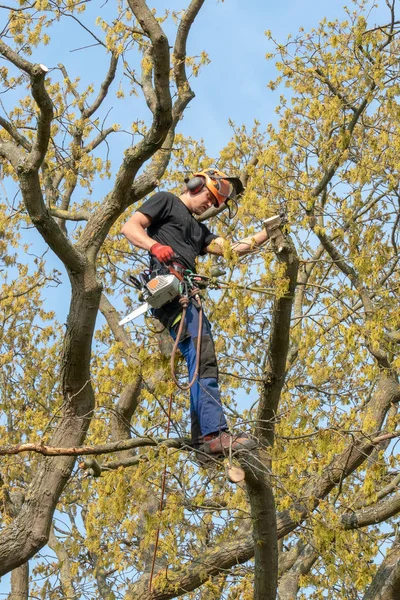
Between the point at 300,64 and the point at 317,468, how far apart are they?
511 centimetres

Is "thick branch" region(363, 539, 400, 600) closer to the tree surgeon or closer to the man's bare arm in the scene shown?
the tree surgeon

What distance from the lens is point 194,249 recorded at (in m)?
5.63

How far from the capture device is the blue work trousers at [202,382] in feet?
15.8

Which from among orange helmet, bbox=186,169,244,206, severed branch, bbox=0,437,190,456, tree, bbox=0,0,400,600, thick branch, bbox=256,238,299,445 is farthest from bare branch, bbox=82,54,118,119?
severed branch, bbox=0,437,190,456

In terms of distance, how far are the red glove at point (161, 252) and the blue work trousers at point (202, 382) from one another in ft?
1.02

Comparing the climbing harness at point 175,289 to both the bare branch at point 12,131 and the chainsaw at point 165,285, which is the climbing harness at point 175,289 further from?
the bare branch at point 12,131

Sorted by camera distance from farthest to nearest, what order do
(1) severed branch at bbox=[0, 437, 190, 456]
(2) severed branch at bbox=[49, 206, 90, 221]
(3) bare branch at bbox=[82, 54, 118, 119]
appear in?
(3) bare branch at bbox=[82, 54, 118, 119] → (2) severed branch at bbox=[49, 206, 90, 221] → (1) severed branch at bbox=[0, 437, 190, 456]

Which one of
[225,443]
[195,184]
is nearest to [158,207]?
[195,184]

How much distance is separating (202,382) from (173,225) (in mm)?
1099

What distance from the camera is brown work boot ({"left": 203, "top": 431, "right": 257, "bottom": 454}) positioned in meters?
4.57

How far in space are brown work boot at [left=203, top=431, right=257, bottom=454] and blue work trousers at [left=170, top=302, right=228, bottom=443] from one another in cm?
4

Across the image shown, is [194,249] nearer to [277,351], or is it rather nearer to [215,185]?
[215,185]

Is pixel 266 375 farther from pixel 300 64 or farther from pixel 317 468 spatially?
pixel 300 64

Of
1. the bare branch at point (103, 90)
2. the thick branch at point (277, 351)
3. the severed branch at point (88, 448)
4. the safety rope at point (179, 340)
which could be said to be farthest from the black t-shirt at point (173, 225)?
the bare branch at point (103, 90)
